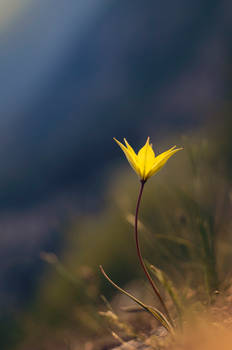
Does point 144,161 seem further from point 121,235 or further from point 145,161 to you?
point 121,235

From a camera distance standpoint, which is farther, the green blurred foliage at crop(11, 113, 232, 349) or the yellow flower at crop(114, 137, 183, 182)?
the green blurred foliage at crop(11, 113, 232, 349)

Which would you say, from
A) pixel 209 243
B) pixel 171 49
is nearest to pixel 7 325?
pixel 209 243

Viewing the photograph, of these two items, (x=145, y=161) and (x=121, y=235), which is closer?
(x=145, y=161)

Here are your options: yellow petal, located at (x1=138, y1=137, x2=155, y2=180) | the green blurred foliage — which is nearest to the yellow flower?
yellow petal, located at (x1=138, y1=137, x2=155, y2=180)

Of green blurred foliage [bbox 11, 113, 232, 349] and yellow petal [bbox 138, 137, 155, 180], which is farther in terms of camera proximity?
green blurred foliage [bbox 11, 113, 232, 349]

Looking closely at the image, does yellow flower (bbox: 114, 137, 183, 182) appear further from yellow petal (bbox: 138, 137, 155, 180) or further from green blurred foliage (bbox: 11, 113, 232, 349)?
green blurred foliage (bbox: 11, 113, 232, 349)

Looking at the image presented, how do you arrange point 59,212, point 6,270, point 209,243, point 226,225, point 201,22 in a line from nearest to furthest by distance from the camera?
point 209,243 → point 226,225 → point 6,270 → point 59,212 → point 201,22

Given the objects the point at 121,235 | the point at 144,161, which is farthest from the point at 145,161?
the point at 121,235

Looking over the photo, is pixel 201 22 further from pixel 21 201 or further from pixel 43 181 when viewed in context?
pixel 21 201

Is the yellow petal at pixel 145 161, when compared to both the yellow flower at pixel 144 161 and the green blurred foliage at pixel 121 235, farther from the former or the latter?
the green blurred foliage at pixel 121 235

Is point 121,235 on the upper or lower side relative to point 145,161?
upper

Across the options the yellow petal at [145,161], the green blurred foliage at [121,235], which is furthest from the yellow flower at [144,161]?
the green blurred foliage at [121,235]
